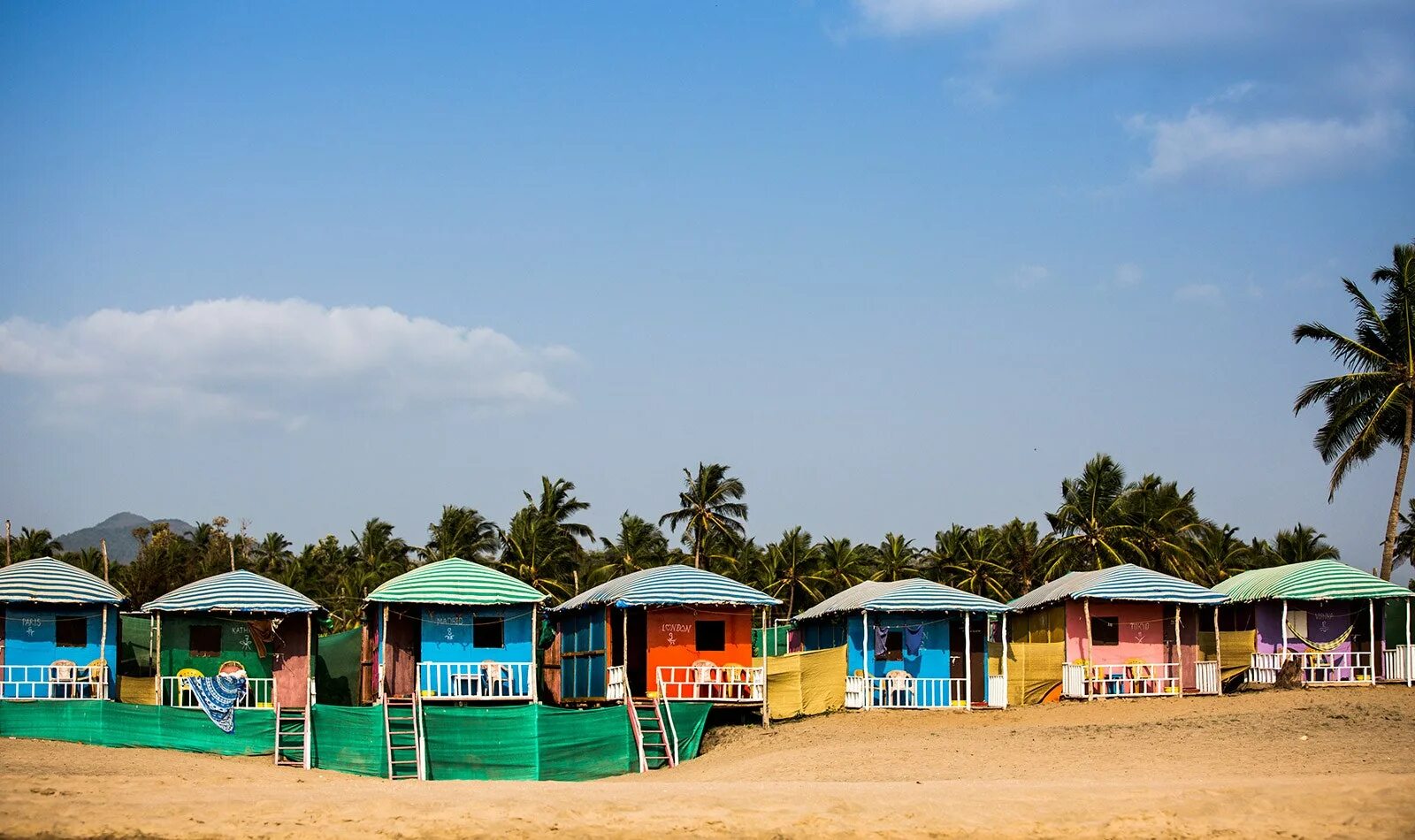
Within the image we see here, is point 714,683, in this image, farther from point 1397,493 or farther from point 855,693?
point 1397,493

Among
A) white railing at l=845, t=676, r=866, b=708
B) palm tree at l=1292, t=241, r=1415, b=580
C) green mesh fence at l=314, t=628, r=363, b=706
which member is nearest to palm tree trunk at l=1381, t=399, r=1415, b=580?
Result: palm tree at l=1292, t=241, r=1415, b=580

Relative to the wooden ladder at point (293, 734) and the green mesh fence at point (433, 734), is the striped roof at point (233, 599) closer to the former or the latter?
the wooden ladder at point (293, 734)

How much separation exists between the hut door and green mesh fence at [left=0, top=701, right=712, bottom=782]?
13.1 feet

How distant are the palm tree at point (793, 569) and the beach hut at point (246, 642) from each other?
33398 mm

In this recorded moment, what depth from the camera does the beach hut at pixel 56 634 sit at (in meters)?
30.1

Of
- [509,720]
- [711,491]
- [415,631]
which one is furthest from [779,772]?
[711,491]

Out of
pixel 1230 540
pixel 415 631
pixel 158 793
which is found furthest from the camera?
pixel 1230 540

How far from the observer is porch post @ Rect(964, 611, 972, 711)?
3225cm

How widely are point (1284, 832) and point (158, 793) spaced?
1561 centimetres

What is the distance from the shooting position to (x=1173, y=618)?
34.8 meters

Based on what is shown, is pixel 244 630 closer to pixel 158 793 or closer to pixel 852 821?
pixel 158 793

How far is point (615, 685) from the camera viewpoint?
31.1m

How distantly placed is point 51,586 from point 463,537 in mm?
30308

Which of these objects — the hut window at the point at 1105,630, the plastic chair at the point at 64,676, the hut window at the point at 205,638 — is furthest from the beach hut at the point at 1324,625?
the plastic chair at the point at 64,676
